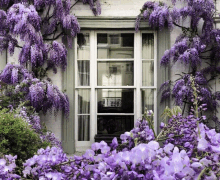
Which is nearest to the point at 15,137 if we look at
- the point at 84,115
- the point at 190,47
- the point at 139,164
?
the point at 139,164

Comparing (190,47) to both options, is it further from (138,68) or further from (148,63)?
(138,68)

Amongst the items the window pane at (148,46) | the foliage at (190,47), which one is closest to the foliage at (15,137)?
the foliage at (190,47)

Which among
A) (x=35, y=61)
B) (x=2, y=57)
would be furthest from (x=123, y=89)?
(x=2, y=57)

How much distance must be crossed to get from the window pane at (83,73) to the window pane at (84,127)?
0.59 metres

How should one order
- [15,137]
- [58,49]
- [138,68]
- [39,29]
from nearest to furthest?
[15,137] → [39,29] → [58,49] → [138,68]

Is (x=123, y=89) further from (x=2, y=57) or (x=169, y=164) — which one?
(x=169, y=164)

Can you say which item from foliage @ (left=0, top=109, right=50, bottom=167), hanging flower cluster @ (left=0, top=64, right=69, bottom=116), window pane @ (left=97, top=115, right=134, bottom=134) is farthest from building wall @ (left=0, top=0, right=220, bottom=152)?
foliage @ (left=0, top=109, right=50, bottom=167)

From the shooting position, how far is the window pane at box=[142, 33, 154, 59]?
471cm

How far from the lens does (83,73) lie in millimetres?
4715

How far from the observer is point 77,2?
4.68 metres

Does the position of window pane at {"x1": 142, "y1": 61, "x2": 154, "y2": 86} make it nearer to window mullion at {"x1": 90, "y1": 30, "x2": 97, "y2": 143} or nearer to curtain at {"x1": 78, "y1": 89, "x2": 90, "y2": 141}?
window mullion at {"x1": 90, "y1": 30, "x2": 97, "y2": 143}

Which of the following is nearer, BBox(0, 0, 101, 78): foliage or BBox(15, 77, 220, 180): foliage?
BBox(15, 77, 220, 180): foliage

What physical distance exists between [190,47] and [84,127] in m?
2.21

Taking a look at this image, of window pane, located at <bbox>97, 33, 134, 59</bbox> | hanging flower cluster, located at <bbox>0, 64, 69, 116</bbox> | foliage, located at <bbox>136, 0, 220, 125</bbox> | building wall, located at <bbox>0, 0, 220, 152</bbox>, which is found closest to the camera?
hanging flower cluster, located at <bbox>0, 64, 69, 116</bbox>
